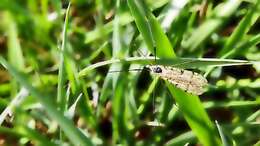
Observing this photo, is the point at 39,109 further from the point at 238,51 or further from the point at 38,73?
the point at 238,51

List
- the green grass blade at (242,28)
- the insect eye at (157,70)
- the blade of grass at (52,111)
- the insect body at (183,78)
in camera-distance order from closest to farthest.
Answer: the blade of grass at (52,111) < the insect body at (183,78) < the insect eye at (157,70) < the green grass blade at (242,28)

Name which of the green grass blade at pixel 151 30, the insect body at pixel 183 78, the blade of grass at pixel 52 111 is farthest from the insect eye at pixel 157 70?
the blade of grass at pixel 52 111

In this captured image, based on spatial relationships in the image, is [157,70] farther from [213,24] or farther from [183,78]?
[213,24]

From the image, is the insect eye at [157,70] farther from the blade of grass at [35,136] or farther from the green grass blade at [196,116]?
the blade of grass at [35,136]

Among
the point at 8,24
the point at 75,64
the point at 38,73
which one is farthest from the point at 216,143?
the point at 8,24

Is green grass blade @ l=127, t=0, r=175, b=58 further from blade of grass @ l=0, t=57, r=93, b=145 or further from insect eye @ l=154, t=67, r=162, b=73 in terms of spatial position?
blade of grass @ l=0, t=57, r=93, b=145

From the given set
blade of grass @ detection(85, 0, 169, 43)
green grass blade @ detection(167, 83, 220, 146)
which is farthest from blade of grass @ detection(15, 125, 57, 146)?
blade of grass @ detection(85, 0, 169, 43)
